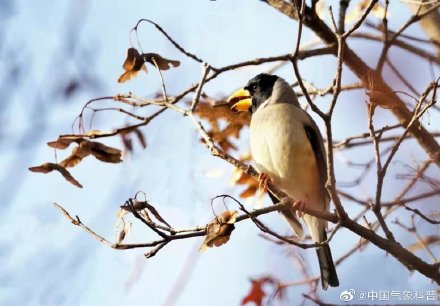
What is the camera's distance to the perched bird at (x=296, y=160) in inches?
149

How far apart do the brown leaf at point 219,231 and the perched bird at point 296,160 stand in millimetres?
979

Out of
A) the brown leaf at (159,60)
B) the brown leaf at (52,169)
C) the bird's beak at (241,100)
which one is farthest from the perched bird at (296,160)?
the brown leaf at (52,169)

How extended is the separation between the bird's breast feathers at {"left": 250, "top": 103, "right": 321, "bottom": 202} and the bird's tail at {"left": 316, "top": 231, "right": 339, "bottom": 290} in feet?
1.19

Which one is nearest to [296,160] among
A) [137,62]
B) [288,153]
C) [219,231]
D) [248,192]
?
[288,153]

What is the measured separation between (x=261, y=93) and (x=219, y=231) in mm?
2041

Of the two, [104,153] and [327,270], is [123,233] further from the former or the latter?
[327,270]

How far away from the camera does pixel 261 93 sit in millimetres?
4598

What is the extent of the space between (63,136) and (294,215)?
1.44 meters

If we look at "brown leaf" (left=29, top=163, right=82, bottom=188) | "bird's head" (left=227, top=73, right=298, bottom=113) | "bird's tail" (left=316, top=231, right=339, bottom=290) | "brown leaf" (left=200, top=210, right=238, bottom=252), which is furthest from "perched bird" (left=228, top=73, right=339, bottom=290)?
"brown leaf" (left=29, top=163, right=82, bottom=188)

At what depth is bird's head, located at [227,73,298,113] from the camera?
4387mm

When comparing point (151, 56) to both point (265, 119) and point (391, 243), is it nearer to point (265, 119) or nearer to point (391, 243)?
point (265, 119)

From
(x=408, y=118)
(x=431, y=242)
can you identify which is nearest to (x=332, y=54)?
(x=408, y=118)

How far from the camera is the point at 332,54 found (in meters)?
4.19

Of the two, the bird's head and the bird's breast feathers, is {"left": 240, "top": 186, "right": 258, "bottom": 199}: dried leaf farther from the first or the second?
the bird's head
